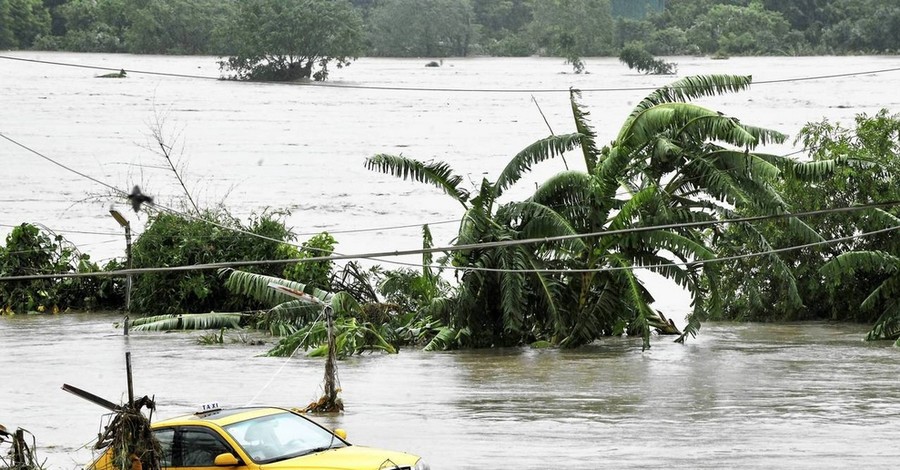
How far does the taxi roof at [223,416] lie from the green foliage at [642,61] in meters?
89.1

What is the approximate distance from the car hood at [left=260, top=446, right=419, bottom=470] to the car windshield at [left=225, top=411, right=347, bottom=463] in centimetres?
18

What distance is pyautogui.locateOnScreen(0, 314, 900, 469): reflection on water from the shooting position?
16.3 metres

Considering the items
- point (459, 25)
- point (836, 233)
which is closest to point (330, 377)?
point (836, 233)

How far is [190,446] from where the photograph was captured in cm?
1247

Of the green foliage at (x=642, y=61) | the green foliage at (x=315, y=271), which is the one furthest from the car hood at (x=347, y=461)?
the green foliage at (x=642, y=61)

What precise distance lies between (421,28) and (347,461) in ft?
327

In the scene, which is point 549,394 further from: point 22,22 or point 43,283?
point 22,22

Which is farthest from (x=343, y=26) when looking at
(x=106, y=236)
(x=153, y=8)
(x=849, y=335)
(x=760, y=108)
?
(x=849, y=335)

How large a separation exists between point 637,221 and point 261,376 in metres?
7.96

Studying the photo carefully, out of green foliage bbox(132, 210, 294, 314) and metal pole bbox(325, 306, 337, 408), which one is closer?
metal pole bbox(325, 306, 337, 408)

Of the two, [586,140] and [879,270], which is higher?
[586,140]

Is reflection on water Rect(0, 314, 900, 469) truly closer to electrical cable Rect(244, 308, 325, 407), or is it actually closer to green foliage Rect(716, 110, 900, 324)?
electrical cable Rect(244, 308, 325, 407)

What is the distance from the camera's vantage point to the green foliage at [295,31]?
91000 millimetres

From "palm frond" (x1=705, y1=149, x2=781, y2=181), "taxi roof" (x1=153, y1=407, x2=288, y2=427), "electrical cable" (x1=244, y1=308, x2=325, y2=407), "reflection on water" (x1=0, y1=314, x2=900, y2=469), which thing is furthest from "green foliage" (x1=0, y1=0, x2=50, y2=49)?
"taxi roof" (x1=153, y1=407, x2=288, y2=427)
